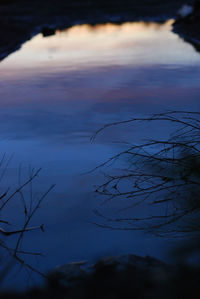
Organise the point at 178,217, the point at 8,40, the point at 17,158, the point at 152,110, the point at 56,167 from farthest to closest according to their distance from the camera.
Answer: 1. the point at 8,40
2. the point at 152,110
3. the point at 17,158
4. the point at 56,167
5. the point at 178,217

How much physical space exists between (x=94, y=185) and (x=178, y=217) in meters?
1.15

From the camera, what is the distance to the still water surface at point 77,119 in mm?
3598

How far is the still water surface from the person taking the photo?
11.8 feet

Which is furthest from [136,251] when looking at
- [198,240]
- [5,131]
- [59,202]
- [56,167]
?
[5,131]

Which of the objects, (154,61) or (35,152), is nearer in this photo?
(35,152)

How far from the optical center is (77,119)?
24.6 feet

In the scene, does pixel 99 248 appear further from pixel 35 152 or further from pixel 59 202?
pixel 35 152

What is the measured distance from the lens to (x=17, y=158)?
566 cm

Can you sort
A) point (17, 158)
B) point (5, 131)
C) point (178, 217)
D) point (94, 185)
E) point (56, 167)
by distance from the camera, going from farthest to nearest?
point (5, 131) < point (17, 158) < point (56, 167) < point (94, 185) < point (178, 217)

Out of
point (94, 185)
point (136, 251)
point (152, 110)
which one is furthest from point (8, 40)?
point (136, 251)

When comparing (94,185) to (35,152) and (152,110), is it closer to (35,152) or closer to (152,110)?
(35,152)

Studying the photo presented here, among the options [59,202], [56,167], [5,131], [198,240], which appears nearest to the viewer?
[198,240]

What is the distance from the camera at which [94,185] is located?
470 centimetres

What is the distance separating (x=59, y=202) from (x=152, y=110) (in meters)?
4.03
